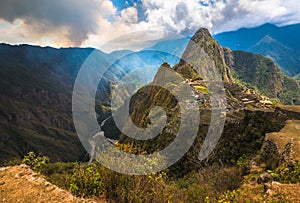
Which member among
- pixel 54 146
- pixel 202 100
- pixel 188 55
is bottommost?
pixel 54 146

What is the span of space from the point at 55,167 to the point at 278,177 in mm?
83850

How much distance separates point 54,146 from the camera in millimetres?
146500

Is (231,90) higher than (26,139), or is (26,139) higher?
(231,90)

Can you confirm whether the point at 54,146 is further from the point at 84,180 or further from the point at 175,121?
the point at 84,180

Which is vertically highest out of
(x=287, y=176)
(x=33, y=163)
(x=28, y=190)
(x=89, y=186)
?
(x=89, y=186)

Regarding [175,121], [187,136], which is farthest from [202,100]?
[187,136]

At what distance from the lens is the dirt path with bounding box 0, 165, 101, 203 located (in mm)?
9500

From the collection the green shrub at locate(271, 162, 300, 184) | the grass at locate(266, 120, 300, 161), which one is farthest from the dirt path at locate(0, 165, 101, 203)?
the grass at locate(266, 120, 300, 161)

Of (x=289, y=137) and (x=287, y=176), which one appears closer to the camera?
(x=287, y=176)

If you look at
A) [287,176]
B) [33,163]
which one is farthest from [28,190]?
[287,176]

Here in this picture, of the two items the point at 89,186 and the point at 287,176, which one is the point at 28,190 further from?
the point at 287,176

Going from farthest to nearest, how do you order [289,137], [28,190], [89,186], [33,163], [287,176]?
[289,137], [33,163], [287,176], [28,190], [89,186]

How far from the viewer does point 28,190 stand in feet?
33.7

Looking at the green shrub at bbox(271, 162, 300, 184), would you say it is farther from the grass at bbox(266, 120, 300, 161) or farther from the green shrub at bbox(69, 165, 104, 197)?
the green shrub at bbox(69, 165, 104, 197)
